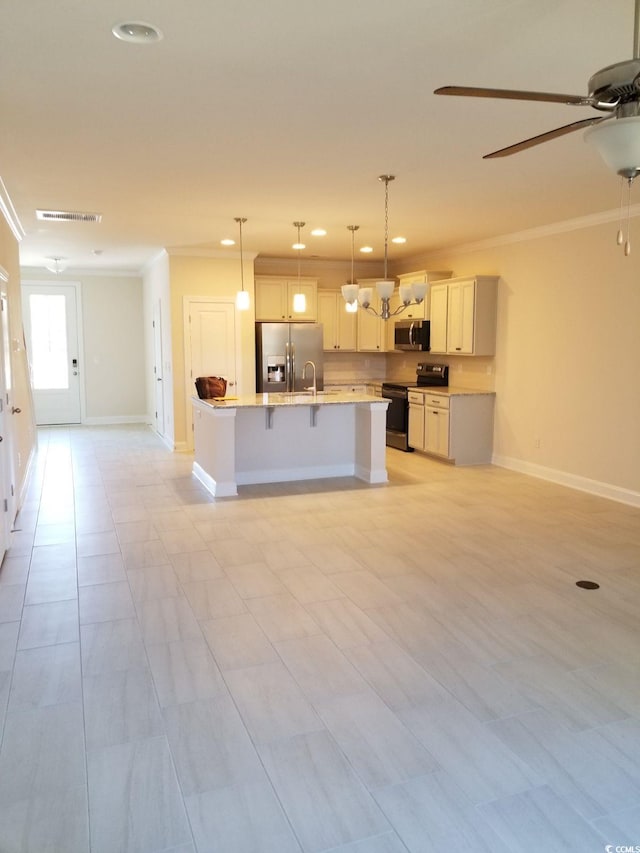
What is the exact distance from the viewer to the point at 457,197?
523 cm

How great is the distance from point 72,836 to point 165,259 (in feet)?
24.3

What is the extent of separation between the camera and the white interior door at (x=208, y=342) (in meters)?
8.17

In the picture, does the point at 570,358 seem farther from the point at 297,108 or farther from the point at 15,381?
the point at 15,381

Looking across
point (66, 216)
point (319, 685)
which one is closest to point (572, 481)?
point (319, 685)

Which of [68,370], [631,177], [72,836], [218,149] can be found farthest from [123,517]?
[68,370]

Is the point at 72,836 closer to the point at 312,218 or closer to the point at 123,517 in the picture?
the point at 123,517

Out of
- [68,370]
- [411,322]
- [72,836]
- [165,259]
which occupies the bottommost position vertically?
[72,836]

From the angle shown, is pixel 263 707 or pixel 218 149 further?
pixel 218 149

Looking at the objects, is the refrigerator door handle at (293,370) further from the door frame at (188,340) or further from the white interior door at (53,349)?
the white interior door at (53,349)

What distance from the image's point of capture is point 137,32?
243 centimetres

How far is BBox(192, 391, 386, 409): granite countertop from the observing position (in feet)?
19.5

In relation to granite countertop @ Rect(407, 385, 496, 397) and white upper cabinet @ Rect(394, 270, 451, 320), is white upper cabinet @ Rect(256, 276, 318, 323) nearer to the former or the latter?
white upper cabinet @ Rect(394, 270, 451, 320)

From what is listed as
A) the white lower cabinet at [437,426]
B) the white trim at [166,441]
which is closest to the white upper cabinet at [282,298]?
the white trim at [166,441]

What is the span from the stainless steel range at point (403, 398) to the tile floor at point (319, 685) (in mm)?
3145
